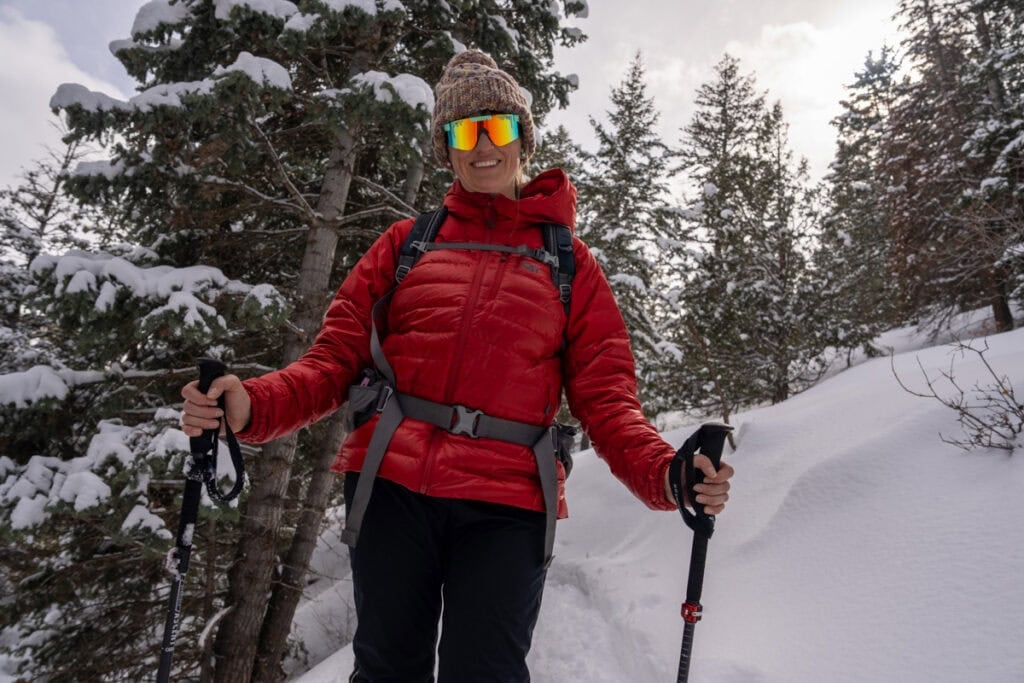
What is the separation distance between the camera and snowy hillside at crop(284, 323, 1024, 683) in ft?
10.6

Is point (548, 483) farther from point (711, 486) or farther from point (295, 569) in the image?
point (295, 569)

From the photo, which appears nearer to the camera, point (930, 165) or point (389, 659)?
point (389, 659)

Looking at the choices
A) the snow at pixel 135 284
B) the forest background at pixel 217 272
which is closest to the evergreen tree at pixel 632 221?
the forest background at pixel 217 272

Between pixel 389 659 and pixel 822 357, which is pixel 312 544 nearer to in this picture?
pixel 389 659

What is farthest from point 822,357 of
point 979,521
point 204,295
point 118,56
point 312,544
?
point 118,56

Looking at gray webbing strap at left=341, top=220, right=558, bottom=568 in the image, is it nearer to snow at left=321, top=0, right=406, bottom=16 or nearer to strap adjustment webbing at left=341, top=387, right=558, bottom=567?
strap adjustment webbing at left=341, top=387, right=558, bottom=567

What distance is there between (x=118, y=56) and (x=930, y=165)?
1741cm

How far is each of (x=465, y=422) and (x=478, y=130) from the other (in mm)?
1287

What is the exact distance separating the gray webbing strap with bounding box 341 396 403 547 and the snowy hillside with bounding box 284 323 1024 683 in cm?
291

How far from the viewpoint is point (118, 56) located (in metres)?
6.04

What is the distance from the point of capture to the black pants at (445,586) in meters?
1.75

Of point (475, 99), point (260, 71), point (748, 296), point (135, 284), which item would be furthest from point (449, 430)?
point (748, 296)

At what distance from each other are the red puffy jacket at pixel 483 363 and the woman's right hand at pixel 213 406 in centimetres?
6

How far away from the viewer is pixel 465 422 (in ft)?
6.13
